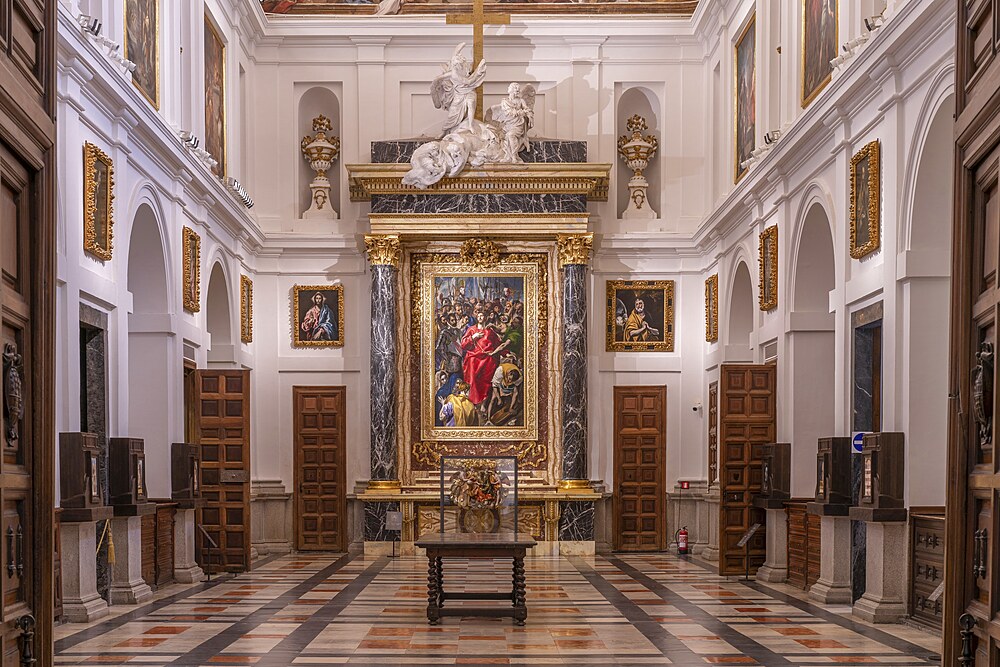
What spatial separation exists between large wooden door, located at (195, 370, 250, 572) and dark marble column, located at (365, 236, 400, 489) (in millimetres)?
4362

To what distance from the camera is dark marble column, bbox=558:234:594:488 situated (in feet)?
72.8

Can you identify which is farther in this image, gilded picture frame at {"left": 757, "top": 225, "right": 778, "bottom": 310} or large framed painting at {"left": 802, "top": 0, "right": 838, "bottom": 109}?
gilded picture frame at {"left": 757, "top": 225, "right": 778, "bottom": 310}

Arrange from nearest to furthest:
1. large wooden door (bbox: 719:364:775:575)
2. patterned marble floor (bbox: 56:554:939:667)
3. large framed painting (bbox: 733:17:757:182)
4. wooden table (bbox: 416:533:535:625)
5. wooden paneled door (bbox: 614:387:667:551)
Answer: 1. patterned marble floor (bbox: 56:554:939:667)
2. wooden table (bbox: 416:533:535:625)
3. large wooden door (bbox: 719:364:775:575)
4. large framed painting (bbox: 733:17:757:182)
5. wooden paneled door (bbox: 614:387:667:551)

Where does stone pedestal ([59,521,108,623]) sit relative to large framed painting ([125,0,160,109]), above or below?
below

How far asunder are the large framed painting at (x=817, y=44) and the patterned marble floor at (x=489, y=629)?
6.36 metres

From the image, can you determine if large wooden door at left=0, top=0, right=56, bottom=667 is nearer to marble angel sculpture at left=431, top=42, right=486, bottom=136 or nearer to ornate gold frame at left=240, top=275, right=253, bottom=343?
ornate gold frame at left=240, top=275, right=253, bottom=343

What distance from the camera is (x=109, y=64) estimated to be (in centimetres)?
1308

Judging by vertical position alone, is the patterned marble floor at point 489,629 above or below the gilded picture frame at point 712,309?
below

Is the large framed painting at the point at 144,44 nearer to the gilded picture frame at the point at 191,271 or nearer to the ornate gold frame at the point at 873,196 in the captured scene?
the gilded picture frame at the point at 191,271

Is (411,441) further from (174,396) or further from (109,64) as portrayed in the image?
(109,64)

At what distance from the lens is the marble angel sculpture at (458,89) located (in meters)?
22.5

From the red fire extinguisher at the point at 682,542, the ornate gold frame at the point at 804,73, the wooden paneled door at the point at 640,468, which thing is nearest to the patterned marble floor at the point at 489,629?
the red fire extinguisher at the point at 682,542

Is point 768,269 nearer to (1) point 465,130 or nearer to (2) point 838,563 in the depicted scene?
(2) point 838,563

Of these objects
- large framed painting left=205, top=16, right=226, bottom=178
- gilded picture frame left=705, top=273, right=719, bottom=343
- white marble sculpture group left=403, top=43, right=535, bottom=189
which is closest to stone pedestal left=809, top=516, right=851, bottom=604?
gilded picture frame left=705, top=273, right=719, bottom=343
